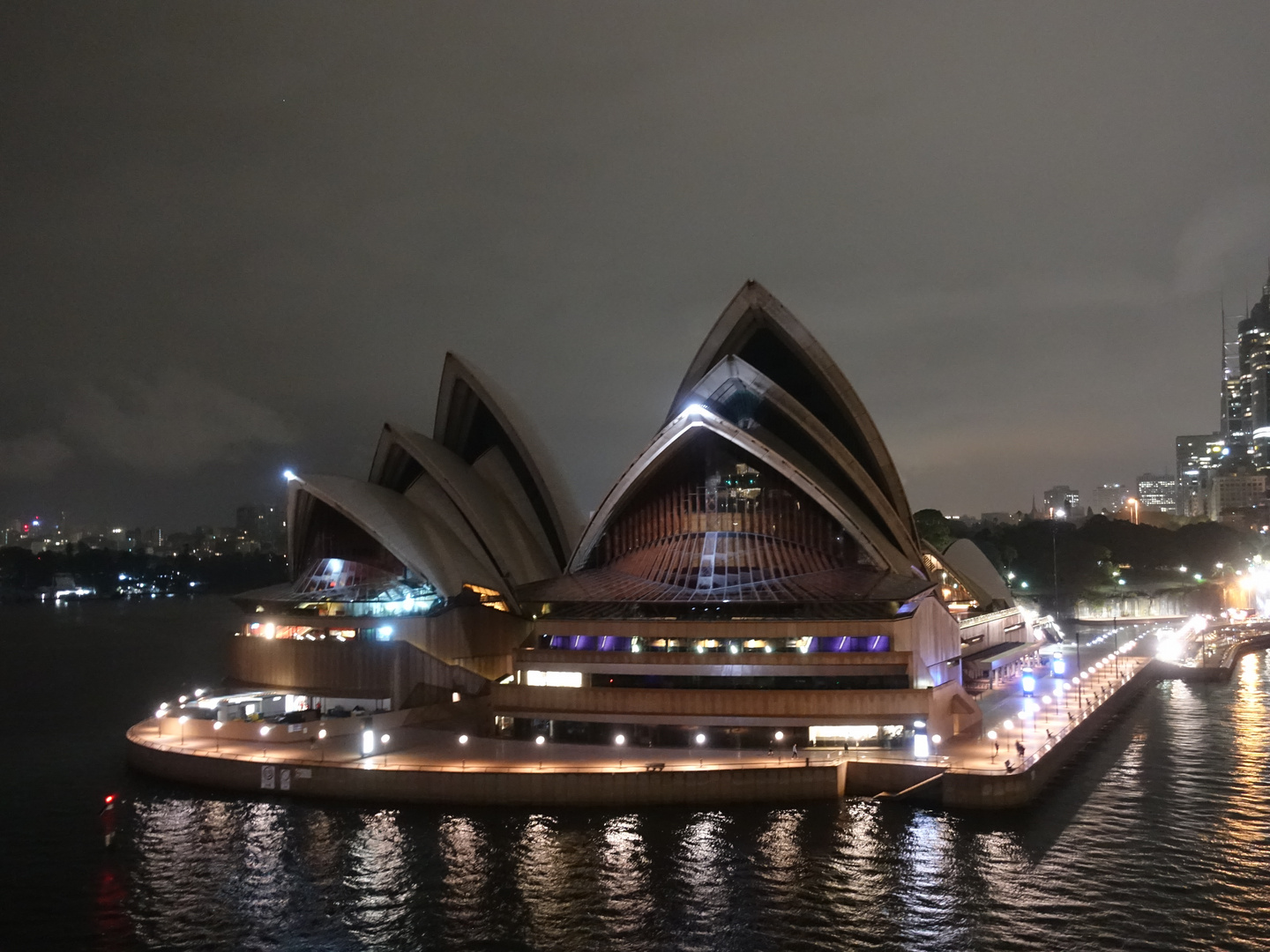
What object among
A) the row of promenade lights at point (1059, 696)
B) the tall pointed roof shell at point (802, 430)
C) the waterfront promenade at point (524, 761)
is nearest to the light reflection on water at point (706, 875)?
the waterfront promenade at point (524, 761)

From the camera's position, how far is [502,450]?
178 ft

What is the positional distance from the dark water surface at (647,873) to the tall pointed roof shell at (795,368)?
16.5 m

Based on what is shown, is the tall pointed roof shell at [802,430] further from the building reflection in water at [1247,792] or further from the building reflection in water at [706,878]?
the building reflection in water at [706,878]

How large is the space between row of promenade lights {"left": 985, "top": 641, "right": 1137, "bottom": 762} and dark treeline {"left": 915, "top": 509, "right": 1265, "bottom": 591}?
40626 mm

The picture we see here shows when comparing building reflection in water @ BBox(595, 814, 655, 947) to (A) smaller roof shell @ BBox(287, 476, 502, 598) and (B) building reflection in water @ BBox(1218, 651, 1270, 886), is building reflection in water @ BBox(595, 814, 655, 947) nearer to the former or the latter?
(B) building reflection in water @ BBox(1218, 651, 1270, 886)

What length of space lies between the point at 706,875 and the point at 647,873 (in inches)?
61.3

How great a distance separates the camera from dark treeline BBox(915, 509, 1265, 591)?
112 m

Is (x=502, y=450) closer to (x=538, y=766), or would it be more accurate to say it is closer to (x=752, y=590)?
(x=752, y=590)

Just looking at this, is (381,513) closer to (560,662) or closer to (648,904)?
(560,662)

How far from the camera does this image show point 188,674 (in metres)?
Result: 73.0

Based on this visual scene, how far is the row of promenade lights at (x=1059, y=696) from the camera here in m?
40.0

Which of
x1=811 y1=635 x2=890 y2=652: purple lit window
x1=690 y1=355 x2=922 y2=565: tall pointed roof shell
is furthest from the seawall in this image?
x1=690 y1=355 x2=922 y2=565: tall pointed roof shell

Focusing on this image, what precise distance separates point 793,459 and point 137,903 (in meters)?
30.8

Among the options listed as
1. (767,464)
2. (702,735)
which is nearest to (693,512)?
(767,464)
